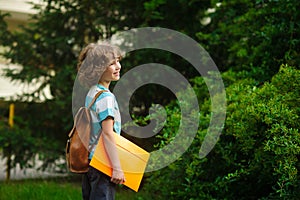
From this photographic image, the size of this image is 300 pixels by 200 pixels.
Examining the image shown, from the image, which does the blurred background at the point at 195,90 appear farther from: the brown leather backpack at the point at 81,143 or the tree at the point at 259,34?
the brown leather backpack at the point at 81,143

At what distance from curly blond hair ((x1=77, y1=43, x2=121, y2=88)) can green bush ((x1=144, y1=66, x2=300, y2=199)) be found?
4.64 feet

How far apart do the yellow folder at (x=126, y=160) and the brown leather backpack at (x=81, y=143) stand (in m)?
0.08

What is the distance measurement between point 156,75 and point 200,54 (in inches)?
28.1

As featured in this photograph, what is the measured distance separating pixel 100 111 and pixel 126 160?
14.8 inches

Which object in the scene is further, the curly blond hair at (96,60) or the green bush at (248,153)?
the green bush at (248,153)

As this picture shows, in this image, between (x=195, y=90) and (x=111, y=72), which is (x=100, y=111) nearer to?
(x=111, y=72)

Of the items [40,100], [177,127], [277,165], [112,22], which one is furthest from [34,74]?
[277,165]

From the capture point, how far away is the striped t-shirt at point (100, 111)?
396cm

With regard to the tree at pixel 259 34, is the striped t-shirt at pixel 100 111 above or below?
below

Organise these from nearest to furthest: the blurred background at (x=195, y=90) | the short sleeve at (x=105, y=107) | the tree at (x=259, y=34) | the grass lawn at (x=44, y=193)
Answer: the short sleeve at (x=105, y=107), the blurred background at (x=195, y=90), the tree at (x=259, y=34), the grass lawn at (x=44, y=193)

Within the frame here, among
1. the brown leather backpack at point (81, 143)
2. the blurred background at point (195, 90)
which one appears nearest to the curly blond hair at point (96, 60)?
the brown leather backpack at point (81, 143)

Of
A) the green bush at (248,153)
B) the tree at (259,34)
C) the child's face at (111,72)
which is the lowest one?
the green bush at (248,153)

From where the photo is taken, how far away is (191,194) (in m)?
5.51

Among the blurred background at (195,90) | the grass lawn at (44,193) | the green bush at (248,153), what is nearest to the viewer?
the green bush at (248,153)
